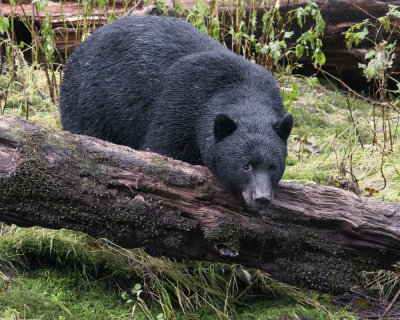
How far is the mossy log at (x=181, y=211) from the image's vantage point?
4035 mm

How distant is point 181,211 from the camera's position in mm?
4258

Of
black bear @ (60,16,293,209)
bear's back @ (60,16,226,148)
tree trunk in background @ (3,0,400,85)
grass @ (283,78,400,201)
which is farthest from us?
tree trunk in background @ (3,0,400,85)

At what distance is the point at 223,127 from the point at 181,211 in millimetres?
872

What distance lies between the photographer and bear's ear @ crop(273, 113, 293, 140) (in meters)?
4.68

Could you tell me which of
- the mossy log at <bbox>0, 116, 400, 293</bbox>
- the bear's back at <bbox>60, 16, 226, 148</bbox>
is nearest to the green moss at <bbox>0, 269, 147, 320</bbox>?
the mossy log at <bbox>0, 116, 400, 293</bbox>

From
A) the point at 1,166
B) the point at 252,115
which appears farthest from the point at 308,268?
the point at 1,166

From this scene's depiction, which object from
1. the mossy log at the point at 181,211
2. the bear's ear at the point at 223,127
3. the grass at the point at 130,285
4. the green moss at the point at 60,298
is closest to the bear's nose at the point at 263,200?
the mossy log at the point at 181,211

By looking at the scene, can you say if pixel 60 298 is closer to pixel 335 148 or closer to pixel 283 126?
pixel 283 126

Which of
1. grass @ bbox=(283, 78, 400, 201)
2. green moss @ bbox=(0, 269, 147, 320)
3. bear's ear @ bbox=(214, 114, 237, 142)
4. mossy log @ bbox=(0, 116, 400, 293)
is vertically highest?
bear's ear @ bbox=(214, 114, 237, 142)

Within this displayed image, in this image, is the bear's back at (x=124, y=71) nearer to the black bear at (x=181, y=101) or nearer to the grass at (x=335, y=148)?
the black bear at (x=181, y=101)

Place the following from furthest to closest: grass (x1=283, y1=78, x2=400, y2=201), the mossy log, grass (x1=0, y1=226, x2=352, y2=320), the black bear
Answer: grass (x1=283, y1=78, x2=400, y2=201), the black bear, grass (x1=0, y1=226, x2=352, y2=320), the mossy log

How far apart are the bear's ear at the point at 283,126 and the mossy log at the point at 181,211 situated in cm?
48

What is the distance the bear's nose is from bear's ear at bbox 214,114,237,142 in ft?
2.54

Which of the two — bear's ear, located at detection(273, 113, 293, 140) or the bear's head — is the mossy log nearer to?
the bear's head
